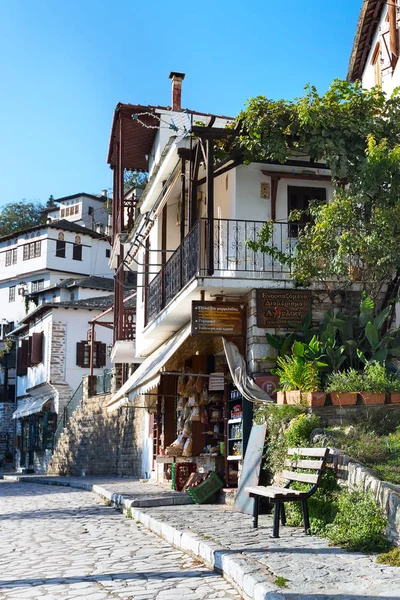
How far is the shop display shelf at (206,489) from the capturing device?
12609 millimetres

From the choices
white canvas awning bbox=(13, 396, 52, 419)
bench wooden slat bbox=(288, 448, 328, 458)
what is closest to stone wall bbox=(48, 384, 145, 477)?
white canvas awning bbox=(13, 396, 52, 419)

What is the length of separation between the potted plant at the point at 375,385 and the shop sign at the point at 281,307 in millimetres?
1933

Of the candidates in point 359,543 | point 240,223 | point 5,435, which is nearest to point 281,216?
point 240,223

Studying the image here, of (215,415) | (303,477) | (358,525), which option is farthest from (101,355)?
(358,525)

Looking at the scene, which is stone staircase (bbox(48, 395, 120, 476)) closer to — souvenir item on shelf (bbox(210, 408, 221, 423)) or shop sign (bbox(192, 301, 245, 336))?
souvenir item on shelf (bbox(210, 408, 221, 423))

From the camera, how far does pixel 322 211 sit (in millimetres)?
11969

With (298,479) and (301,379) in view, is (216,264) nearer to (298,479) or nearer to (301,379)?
(301,379)

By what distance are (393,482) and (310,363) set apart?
3.50 meters

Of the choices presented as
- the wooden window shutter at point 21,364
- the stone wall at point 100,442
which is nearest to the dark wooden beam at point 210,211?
the stone wall at point 100,442

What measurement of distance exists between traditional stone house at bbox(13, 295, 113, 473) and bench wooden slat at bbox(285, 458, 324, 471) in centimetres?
2801

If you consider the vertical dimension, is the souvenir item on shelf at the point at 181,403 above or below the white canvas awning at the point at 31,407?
above

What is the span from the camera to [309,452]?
344 inches

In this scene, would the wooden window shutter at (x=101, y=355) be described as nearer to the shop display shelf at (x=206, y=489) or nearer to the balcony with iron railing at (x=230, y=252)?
the balcony with iron railing at (x=230, y=252)

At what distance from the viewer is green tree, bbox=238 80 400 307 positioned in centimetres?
1171
